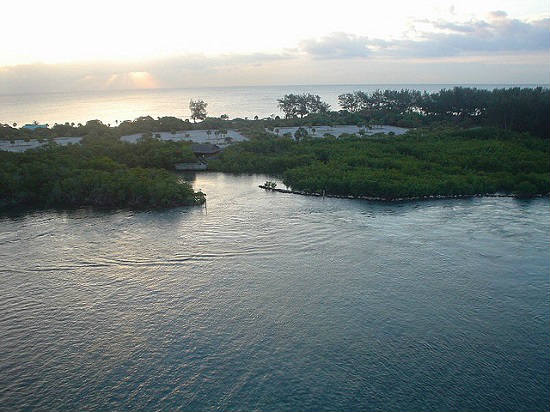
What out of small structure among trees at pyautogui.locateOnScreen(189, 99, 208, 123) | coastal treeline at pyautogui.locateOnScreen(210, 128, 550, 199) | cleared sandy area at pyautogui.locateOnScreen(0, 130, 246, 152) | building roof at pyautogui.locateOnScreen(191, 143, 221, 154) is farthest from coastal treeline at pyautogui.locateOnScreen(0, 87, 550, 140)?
building roof at pyautogui.locateOnScreen(191, 143, 221, 154)

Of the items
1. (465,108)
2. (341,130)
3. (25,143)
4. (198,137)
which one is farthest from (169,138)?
(465,108)

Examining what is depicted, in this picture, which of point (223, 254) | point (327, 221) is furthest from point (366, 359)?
point (327, 221)

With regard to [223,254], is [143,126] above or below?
above

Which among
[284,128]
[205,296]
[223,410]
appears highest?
[284,128]

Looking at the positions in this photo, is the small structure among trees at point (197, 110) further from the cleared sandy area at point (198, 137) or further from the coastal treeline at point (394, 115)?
the cleared sandy area at point (198, 137)

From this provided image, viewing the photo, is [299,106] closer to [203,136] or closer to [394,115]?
[394,115]

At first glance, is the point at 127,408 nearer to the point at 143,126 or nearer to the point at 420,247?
the point at 420,247
